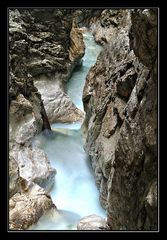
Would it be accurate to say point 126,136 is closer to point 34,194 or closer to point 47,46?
point 34,194

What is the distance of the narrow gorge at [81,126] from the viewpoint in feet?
23.6

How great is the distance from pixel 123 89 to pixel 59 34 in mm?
14669

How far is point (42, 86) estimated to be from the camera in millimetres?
23891

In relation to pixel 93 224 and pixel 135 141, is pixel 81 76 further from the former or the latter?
pixel 135 141

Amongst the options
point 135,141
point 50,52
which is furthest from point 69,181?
point 50,52

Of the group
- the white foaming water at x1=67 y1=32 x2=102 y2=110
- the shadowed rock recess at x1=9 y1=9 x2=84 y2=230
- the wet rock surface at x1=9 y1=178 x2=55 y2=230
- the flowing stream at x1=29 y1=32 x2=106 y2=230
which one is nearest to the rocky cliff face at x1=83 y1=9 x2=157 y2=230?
the flowing stream at x1=29 y1=32 x2=106 y2=230

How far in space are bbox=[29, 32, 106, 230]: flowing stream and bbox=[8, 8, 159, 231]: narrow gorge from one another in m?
0.04

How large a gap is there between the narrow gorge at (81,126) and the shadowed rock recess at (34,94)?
0.04 metres

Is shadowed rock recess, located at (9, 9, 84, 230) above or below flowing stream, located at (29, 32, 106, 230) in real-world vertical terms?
above

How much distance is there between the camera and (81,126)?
2038 centimetres

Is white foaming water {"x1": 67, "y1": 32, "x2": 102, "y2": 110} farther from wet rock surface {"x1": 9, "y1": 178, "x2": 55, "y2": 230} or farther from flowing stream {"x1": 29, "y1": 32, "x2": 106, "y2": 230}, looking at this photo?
wet rock surface {"x1": 9, "y1": 178, "x2": 55, "y2": 230}

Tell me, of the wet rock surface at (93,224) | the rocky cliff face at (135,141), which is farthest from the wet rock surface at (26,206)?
the rocky cliff face at (135,141)

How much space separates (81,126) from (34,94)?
122 inches

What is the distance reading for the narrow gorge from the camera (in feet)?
23.6
